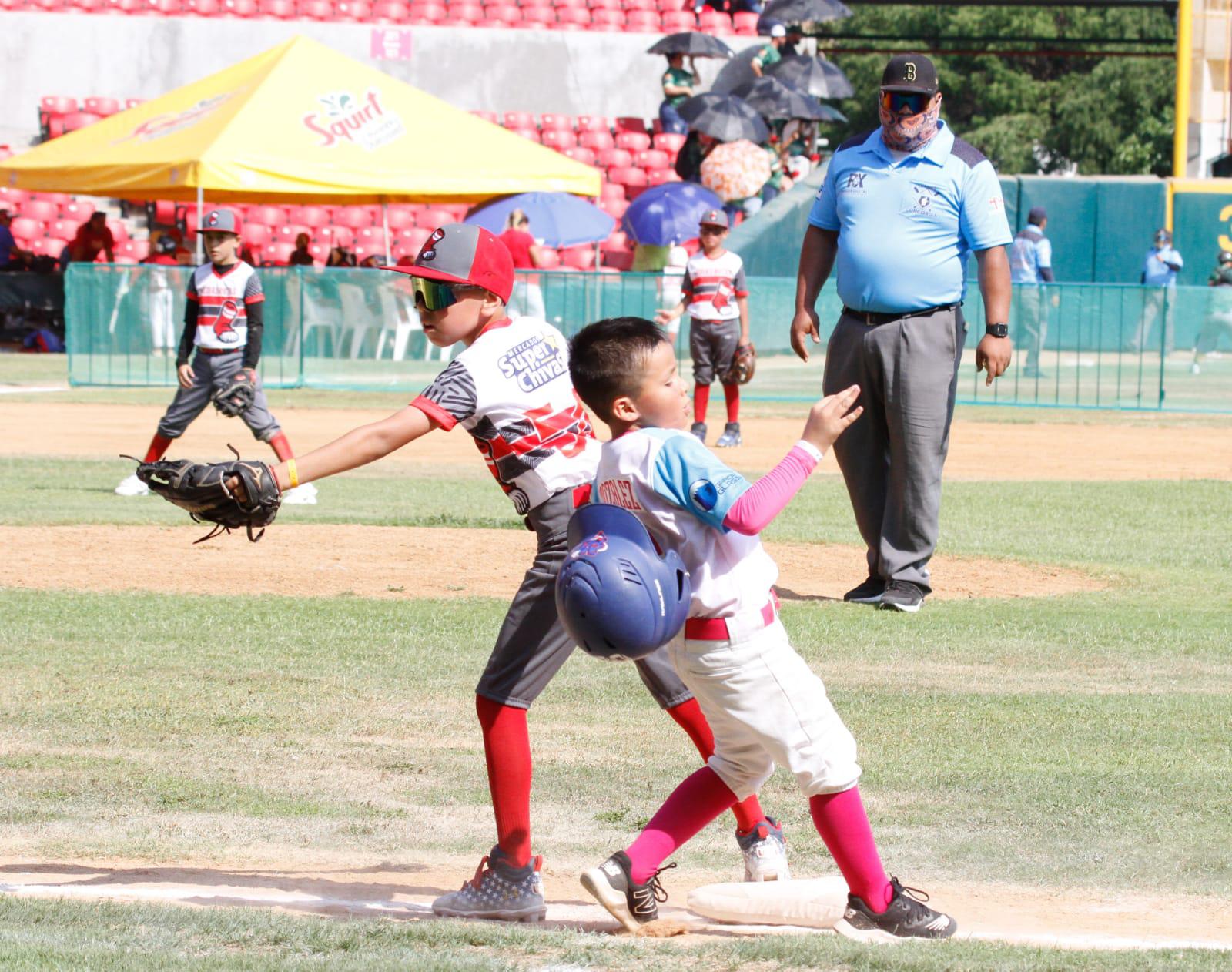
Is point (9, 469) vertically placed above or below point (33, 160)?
below

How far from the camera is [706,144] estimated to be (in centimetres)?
2997

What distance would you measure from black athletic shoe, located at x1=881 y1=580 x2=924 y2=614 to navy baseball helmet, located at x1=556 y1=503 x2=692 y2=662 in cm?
480

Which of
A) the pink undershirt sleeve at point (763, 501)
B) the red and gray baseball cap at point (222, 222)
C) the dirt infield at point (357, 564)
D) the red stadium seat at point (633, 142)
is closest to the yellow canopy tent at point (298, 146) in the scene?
the red and gray baseball cap at point (222, 222)

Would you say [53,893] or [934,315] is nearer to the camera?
[53,893]

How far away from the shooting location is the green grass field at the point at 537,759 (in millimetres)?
4199

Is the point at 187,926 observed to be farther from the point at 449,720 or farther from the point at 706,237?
the point at 706,237

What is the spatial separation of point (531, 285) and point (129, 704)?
Result: 53.9 feet

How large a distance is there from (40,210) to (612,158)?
32.4 ft

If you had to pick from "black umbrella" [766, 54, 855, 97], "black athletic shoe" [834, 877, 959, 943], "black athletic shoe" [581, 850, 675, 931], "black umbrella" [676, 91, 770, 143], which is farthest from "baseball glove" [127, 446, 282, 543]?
"black umbrella" [766, 54, 855, 97]

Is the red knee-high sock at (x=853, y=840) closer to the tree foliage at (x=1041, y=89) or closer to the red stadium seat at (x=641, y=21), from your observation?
the red stadium seat at (x=641, y=21)

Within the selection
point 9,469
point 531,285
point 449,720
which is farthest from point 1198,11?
point 449,720

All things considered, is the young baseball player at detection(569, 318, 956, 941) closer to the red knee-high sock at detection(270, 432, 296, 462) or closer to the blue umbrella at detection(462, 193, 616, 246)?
the red knee-high sock at detection(270, 432, 296, 462)

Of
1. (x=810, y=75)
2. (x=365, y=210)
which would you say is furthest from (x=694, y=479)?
(x=365, y=210)

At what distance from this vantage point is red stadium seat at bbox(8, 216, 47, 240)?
2936 cm
